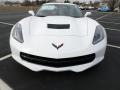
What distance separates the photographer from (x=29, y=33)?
13.5 feet

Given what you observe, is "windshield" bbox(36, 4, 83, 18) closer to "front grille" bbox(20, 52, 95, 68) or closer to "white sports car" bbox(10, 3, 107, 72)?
"white sports car" bbox(10, 3, 107, 72)

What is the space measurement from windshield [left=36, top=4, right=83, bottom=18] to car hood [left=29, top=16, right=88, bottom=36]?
0.80 metres

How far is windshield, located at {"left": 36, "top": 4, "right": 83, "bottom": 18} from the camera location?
5.50 metres

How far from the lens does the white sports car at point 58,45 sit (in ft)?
12.1

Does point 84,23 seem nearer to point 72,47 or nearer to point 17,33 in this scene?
point 72,47

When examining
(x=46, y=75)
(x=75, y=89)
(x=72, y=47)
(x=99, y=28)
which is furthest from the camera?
(x=99, y=28)

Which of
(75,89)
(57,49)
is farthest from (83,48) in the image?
(75,89)

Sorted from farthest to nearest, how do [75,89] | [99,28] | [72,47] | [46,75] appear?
[99,28] < [46,75] < [72,47] < [75,89]

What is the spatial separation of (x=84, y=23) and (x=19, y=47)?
144 cm

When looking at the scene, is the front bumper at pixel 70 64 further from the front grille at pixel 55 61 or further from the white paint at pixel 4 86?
the white paint at pixel 4 86

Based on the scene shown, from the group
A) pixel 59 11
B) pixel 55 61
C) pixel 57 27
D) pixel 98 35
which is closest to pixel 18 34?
pixel 57 27

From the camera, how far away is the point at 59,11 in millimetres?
5676

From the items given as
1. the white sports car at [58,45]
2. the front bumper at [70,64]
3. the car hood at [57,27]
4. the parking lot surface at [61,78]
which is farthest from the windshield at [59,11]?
the front bumper at [70,64]

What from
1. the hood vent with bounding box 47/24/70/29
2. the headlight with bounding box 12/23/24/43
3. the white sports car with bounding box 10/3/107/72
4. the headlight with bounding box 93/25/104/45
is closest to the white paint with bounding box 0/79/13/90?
the white sports car with bounding box 10/3/107/72
